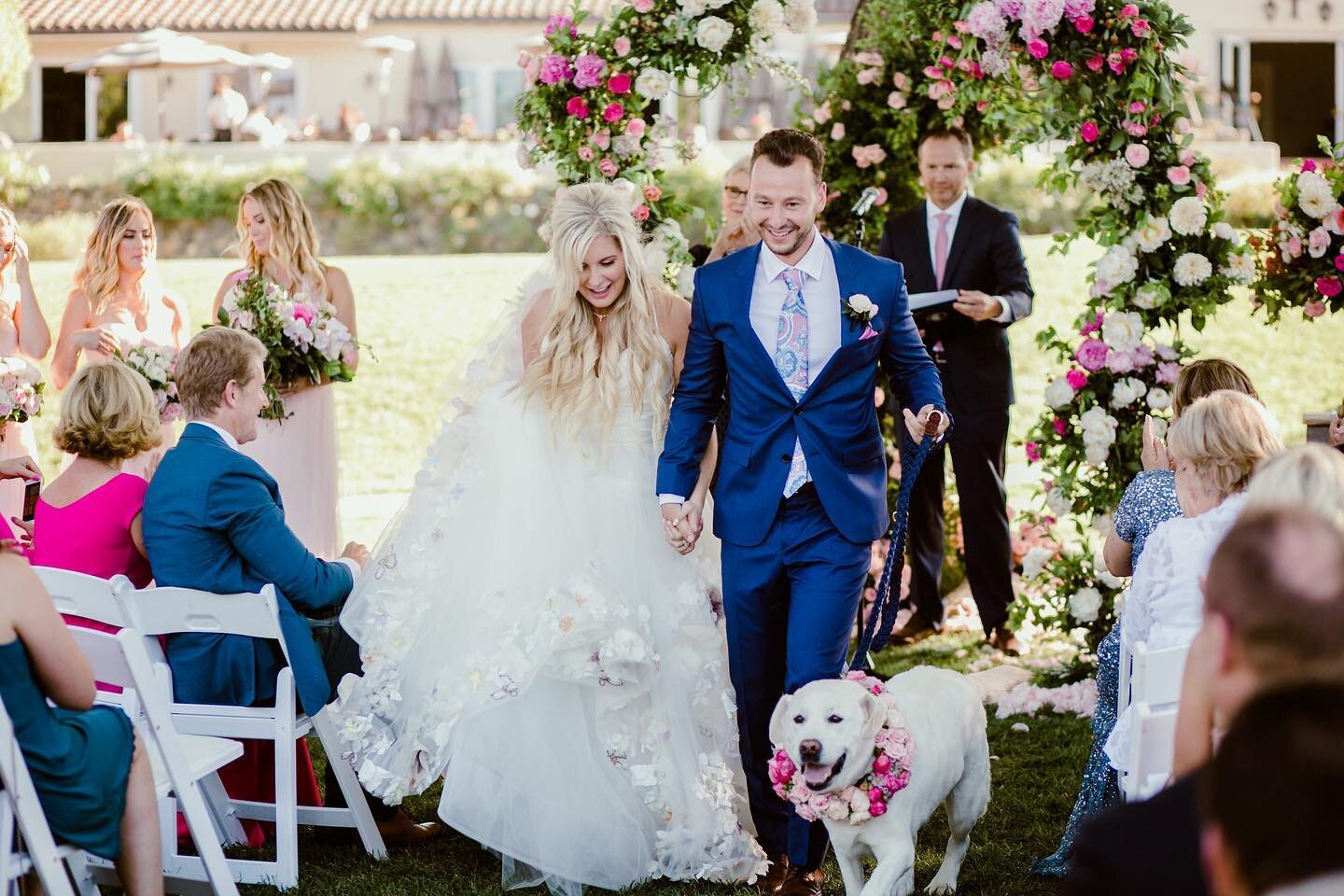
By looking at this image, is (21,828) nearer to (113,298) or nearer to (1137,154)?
(113,298)

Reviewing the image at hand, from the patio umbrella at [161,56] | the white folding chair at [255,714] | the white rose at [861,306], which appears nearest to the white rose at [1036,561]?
the white rose at [861,306]

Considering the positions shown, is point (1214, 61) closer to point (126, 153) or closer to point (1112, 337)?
point (126, 153)

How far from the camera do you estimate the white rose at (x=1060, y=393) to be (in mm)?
6340

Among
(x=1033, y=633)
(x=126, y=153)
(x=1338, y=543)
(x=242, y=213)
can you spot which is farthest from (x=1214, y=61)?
(x=1338, y=543)

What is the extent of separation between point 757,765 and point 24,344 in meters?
4.42

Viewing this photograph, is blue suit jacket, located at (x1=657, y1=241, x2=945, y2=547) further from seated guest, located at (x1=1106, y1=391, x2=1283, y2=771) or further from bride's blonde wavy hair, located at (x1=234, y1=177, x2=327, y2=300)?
bride's blonde wavy hair, located at (x1=234, y1=177, x2=327, y2=300)

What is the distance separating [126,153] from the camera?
67.9 feet

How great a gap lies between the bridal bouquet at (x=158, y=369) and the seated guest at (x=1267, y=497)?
4567mm

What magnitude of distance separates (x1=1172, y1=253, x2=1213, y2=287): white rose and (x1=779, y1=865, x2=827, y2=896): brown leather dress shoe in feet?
9.48

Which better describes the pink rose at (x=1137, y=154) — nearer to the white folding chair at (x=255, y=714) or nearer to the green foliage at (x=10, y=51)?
the white folding chair at (x=255, y=714)

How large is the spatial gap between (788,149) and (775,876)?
83.4 inches

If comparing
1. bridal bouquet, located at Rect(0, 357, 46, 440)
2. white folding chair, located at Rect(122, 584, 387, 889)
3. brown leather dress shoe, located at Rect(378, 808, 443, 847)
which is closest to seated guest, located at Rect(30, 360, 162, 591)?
white folding chair, located at Rect(122, 584, 387, 889)

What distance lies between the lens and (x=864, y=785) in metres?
3.94

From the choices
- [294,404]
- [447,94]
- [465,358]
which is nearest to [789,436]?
[294,404]
